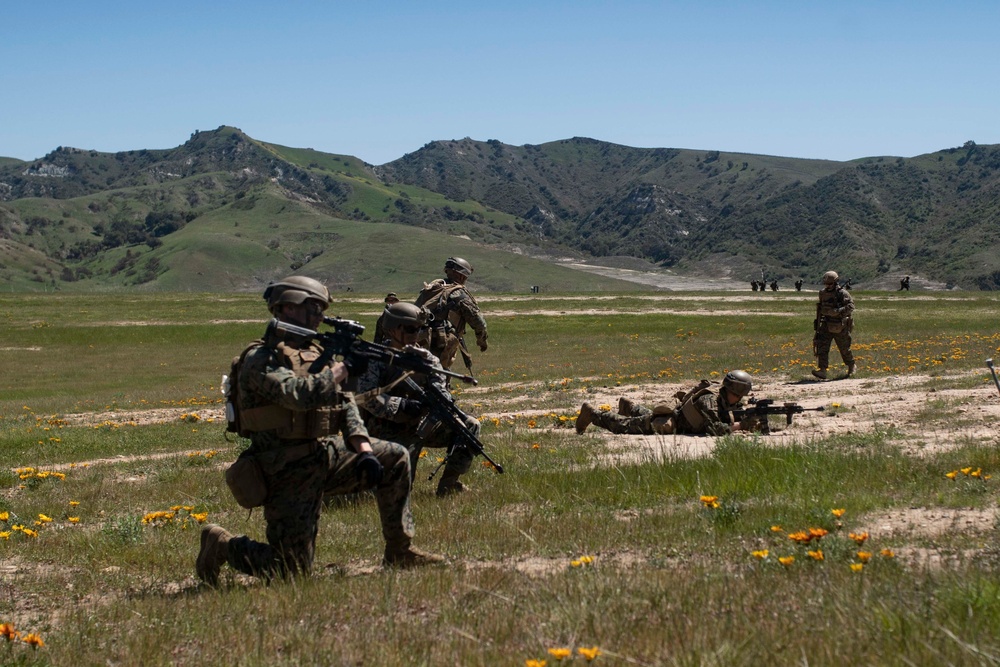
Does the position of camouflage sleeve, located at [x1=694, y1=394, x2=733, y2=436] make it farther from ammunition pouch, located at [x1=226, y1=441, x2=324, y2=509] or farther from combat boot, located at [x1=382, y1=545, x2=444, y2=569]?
ammunition pouch, located at [x1=226, y1=441, x2=324, y2=509]

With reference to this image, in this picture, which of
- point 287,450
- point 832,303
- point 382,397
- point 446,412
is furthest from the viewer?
point 832,303

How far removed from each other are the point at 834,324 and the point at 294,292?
16195 millimetres

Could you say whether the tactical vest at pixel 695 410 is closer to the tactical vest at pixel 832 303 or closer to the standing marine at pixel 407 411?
the standing marine at pixel 407 411

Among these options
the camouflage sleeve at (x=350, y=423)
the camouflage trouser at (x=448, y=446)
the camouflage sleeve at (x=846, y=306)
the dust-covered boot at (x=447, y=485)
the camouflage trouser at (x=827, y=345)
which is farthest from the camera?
the camouflage sleeve at (x=846, y=306)

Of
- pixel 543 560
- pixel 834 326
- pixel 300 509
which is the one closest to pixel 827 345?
pixel 834 326

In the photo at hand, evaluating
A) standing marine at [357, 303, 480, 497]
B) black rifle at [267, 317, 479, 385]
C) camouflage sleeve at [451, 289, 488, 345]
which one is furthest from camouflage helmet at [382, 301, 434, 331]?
camouflage sleeve at [451, 289, 488, 345]

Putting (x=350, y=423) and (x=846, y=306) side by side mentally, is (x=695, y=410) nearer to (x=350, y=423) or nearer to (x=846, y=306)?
(x=350, y=423)

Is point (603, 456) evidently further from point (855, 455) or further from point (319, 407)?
point (319, 407)

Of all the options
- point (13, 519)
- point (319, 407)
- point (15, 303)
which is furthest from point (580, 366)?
point (15, 303)

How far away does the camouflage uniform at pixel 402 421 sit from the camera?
28.1 feet

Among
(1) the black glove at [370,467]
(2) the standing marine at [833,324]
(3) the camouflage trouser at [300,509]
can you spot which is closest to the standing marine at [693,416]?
(3) the camouflage trouser at [300,509]

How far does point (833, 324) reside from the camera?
20.0 meters

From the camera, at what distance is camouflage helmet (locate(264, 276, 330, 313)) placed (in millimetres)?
6078

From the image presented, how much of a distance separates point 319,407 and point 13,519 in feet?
14.6
